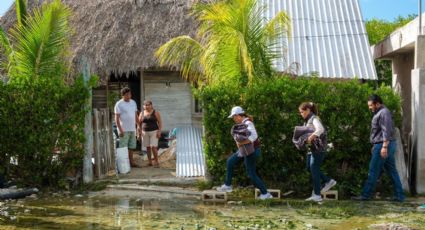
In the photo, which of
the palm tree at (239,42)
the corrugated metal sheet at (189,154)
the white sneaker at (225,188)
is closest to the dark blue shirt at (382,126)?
the palm tree at (239,42)

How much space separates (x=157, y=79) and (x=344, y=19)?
558 cm

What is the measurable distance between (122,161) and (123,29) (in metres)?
5.90

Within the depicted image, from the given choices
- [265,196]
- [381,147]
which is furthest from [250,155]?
[381,147]

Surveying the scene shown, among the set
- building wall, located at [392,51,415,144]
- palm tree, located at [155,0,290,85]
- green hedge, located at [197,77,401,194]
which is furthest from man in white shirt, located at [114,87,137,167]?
building wall, located at [392,51,415,144]

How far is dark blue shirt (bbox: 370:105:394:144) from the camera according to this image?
9.40 m

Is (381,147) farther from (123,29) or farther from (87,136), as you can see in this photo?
(123,29)

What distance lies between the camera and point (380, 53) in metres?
15.3

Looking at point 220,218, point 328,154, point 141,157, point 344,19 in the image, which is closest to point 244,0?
point 328,154

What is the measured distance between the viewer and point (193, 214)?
28.1 feet

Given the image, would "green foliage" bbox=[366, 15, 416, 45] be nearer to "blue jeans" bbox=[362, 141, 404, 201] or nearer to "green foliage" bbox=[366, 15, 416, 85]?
"green foliage" bbox=[366, 15, 416, 85]

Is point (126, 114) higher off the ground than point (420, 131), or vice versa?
point (126, 114)

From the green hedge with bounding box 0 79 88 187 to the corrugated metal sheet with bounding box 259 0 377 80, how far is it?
200 inches

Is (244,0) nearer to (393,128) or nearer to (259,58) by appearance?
(259,58)

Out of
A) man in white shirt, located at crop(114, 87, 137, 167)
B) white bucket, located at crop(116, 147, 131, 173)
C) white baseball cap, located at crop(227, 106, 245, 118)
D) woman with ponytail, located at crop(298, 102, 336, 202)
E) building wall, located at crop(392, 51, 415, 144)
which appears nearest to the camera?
woman with ponytail, located at crop(298, 102, 336, 202)
